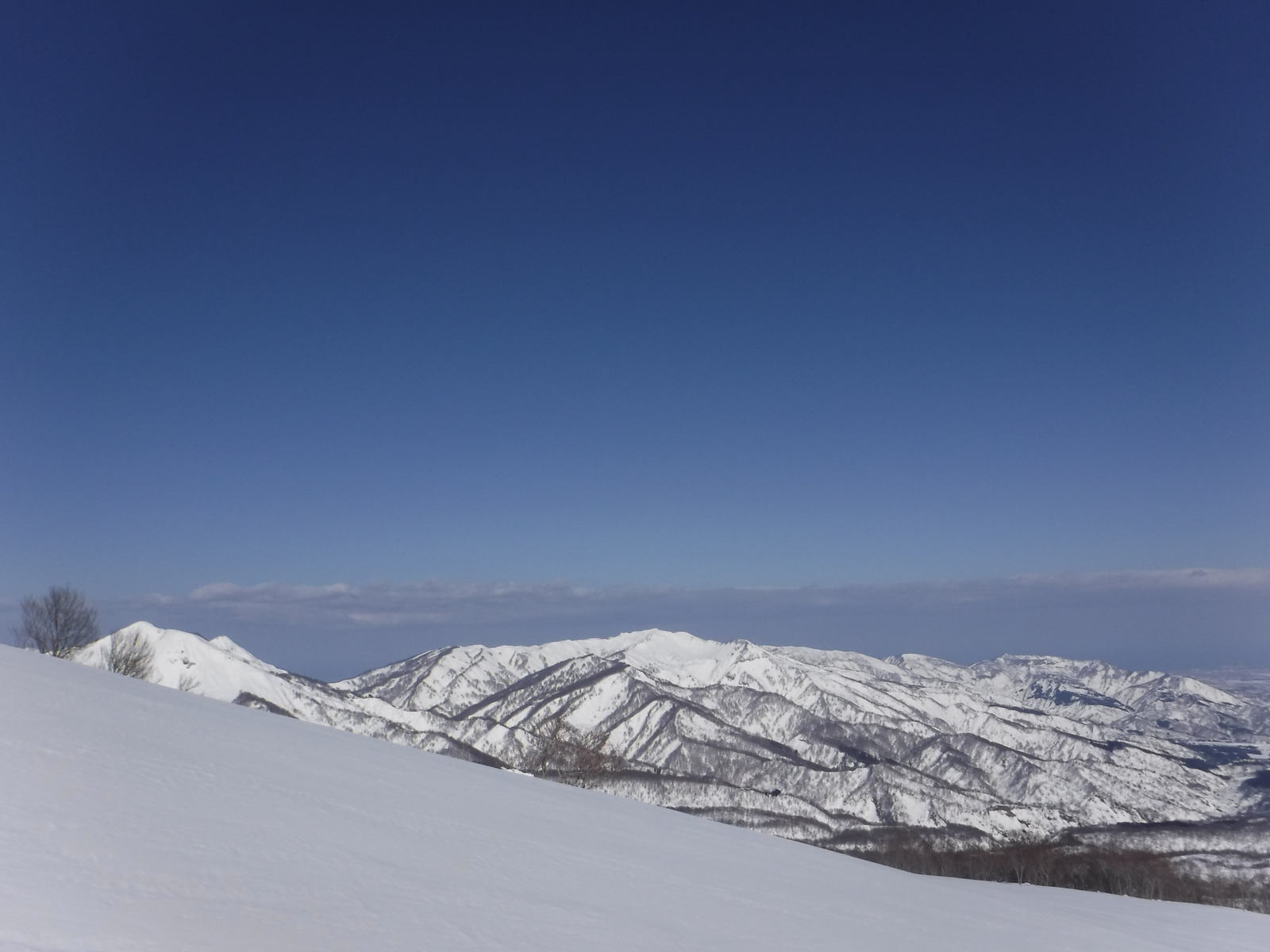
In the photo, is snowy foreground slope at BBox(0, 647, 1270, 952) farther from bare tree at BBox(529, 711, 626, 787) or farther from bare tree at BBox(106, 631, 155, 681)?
bare tree at BBox(106, 631, 155, 681)

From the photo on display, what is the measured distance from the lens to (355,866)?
6273 millimetres

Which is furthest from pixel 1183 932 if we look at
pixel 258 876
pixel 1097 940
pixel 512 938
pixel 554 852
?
pixel 258 876

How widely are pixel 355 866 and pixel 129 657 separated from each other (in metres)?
51.0

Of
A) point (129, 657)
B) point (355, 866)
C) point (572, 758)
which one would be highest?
point (355, 866)

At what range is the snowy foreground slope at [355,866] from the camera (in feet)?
14.9

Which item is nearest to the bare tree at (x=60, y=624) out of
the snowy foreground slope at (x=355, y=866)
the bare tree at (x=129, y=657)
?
the bare tree at (x=129, y=657)

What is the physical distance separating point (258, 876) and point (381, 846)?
1.97 m

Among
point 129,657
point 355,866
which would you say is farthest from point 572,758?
point 355,866

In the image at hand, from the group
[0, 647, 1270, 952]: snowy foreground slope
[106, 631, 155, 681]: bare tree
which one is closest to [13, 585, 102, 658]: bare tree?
[106, 631, 155, 681]: bare tree

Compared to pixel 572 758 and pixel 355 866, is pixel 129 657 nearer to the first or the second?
pixel 572 758

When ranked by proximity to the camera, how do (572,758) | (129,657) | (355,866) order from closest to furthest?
1. (355,866)
2. (572,758)
3. (129,657)

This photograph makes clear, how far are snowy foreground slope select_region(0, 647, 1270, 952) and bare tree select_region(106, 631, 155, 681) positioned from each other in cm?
3703

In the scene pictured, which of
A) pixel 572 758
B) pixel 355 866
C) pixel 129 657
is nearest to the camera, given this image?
pixel 355 866

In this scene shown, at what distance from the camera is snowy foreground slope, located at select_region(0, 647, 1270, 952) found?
4.53 m
